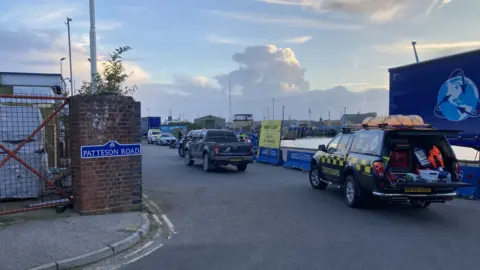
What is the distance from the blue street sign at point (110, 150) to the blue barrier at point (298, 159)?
984 cm

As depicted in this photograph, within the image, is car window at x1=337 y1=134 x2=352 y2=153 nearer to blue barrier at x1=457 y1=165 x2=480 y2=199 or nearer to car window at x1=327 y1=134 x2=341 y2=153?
car window at x1=327 y1=134 x2=341 y2=153

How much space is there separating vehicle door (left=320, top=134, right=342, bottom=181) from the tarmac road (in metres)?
0.58

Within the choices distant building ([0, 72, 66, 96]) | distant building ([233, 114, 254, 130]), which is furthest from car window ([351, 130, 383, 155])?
distant building ([233, 114, 254, 130])

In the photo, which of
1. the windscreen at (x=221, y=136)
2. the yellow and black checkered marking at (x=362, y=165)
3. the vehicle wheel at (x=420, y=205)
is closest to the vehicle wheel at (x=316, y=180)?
the yellow and black checkered marking at (x=362, y=165)

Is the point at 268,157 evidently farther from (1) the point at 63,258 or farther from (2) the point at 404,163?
(1) the point at 63,258

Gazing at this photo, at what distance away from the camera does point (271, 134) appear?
21141 millimetres

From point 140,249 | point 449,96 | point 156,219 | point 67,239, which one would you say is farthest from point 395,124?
point 67,239

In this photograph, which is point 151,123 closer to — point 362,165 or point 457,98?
point 457,98

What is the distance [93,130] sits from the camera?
8.26 metres

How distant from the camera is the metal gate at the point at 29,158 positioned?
27.6 ft

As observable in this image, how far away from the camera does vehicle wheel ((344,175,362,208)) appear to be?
898 centimetres

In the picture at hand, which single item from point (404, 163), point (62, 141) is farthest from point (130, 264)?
point (404, 163)

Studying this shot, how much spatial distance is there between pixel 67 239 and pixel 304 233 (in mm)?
3924

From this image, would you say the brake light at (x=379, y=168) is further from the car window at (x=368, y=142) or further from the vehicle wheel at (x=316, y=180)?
the vehicle wheel at (x=316, y=180)
